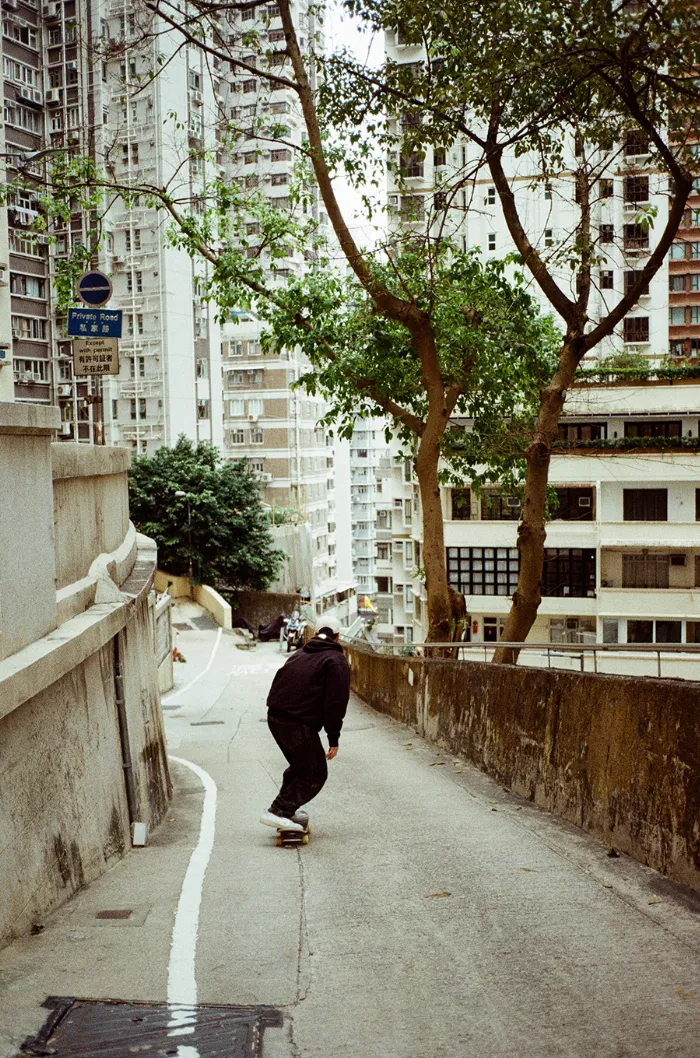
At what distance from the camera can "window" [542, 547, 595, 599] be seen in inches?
1284

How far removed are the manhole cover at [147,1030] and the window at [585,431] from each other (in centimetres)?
2925

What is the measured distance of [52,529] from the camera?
6625 millimetres

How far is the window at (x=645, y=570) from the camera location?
32500 mm

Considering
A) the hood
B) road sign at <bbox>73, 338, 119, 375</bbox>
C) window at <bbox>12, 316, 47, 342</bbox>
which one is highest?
window at <bbox>12, 316, 47, 342</bbox>

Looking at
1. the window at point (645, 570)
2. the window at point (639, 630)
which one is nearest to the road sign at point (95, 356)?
the window at point (639, 630)

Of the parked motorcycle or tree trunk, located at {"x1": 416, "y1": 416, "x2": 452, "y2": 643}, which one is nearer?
tree trunk, located at {"x1": 416, "y1": 416, "x2": 452, "y2": 643}

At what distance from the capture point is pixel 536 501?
13773 mm

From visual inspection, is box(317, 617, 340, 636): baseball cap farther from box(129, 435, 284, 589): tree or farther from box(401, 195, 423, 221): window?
box(129, 435, 284, 589): tree

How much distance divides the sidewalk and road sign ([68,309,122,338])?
488 cm

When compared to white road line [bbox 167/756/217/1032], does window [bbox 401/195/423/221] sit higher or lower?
higher

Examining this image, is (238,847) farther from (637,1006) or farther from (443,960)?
(637,1006)

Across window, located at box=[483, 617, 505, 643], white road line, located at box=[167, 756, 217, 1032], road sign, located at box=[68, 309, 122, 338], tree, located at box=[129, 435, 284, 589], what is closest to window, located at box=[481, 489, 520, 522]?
window, located at box=[483, 617, 505, 643]

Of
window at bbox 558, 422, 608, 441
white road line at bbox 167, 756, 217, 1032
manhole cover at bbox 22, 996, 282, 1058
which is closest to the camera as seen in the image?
manhole cover at bbox 22, 996, 282, 1058

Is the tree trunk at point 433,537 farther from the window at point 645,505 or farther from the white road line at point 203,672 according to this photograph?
the window at point 645,505
